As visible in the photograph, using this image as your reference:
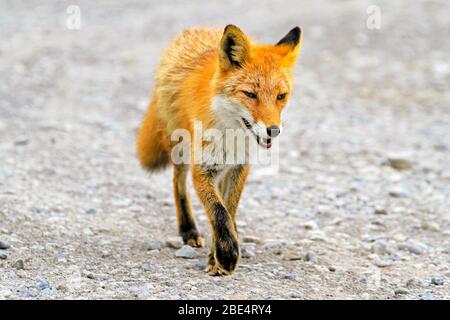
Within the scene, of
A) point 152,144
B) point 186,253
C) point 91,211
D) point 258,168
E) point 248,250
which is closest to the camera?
point 186,253

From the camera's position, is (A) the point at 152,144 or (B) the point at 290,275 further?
(A) the point at 152,144

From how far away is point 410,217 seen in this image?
791 centimetres

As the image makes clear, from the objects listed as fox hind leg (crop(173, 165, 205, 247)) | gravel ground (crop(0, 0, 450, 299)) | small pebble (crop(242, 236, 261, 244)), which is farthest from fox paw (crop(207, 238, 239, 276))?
small pebble (crop(242, 236, 261, 244))

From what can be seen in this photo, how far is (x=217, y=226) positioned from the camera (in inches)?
223

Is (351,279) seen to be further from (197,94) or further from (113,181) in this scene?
(113,181)

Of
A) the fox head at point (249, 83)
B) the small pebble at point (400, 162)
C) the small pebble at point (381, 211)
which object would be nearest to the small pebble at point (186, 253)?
the fox head at point (249, 83)

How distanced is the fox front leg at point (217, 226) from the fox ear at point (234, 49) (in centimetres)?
89

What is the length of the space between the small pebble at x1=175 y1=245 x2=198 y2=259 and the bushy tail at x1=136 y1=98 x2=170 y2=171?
3.47 feet

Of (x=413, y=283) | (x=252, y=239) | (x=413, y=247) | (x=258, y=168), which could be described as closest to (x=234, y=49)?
(x=252, y=239)

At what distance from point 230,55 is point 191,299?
1.96 metres

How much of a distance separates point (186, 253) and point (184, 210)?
0.66m

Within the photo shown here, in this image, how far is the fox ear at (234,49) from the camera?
566 centimetres

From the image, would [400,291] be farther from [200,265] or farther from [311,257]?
[200,265]
